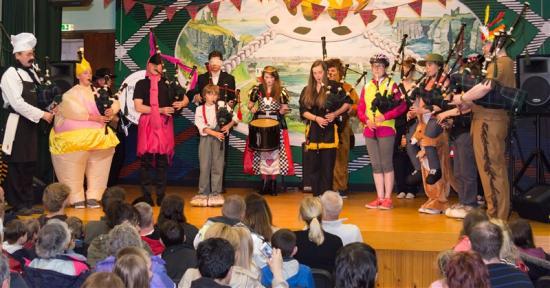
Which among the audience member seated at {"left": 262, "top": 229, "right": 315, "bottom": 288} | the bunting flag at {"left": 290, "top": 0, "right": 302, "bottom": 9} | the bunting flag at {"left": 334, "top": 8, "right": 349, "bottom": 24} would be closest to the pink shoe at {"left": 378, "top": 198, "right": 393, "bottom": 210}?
the bunting flag at {"left": 334, "top": 8, "right": 349, "bottom": 24}

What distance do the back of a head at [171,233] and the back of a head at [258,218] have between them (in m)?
0.52

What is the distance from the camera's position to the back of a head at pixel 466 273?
11.4 ft

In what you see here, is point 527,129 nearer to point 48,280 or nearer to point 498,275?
point 498,275

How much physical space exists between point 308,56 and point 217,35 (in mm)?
1261

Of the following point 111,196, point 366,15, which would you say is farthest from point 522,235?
point 366,15

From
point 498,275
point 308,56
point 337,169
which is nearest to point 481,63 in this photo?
point 337,169

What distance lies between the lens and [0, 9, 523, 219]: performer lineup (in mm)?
6965

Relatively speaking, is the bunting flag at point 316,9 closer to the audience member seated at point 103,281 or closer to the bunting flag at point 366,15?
the bunting flag at point 366,15

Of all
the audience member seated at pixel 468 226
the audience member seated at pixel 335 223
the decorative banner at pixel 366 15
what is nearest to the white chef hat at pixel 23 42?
the audience member seated at pixel 335 223

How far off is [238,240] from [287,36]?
643 centimetres

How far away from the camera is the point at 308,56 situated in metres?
10.2

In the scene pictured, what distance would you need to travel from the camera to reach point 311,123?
8281 mm

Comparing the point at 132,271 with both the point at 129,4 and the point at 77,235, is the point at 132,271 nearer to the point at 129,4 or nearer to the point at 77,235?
the point at 77,235

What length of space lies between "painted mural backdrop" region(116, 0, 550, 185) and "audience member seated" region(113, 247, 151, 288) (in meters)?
6.69
